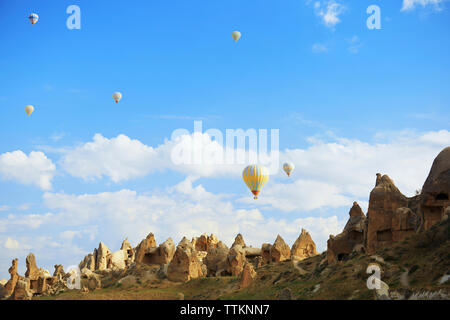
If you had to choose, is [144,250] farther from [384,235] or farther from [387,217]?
[387,217]

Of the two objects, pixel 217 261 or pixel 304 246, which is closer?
pixel 217 261

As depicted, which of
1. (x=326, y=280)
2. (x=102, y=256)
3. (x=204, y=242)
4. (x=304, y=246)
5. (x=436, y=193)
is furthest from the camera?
(x=102, y=256)

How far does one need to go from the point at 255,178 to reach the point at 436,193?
2379 centimetres

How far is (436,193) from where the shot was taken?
167ft

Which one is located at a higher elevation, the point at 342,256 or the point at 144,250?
the point at 144,250

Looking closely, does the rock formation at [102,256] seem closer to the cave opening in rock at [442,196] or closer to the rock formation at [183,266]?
the rock formation at [183,266]

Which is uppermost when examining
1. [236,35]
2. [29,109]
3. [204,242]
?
[236,35]

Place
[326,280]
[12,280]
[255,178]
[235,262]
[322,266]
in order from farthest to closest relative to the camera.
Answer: [12,280] < [235,262] < [255,178] < [322,266] < [326,280]

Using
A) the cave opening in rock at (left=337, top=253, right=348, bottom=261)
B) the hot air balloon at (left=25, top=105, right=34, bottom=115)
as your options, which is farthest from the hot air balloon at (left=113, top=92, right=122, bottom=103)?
the cave opening in rock at (left=337, top=253, right=348, bottom=261)

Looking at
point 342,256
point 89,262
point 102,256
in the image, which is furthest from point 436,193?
point 89,262

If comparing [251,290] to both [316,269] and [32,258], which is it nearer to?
[316,269]

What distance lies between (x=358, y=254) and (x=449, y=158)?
13.3 metres

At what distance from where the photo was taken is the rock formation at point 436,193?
5047 centimetres
